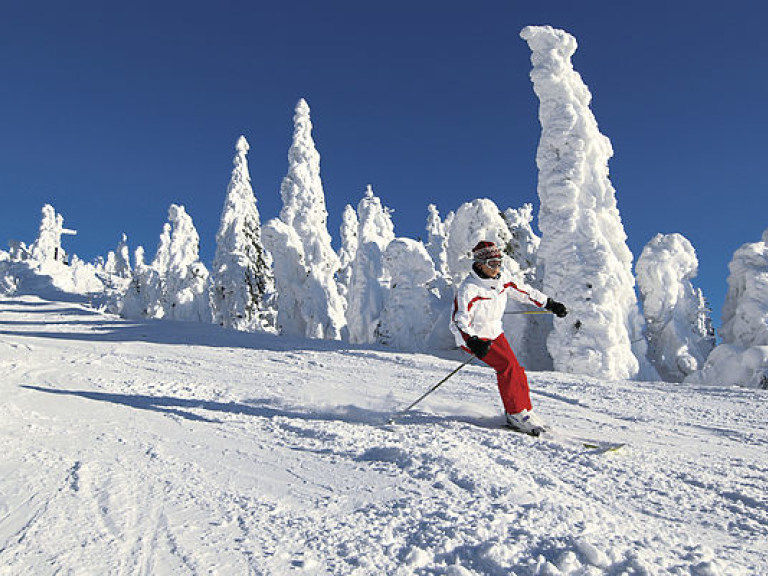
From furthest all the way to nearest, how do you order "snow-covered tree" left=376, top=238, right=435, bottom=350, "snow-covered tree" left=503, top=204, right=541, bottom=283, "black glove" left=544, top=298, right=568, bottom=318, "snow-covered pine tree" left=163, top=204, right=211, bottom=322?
"snow-covered pine tree" left=163, top=204, right=211, bottom=322
"snow-covered tree" left=503, top=204, right=541, bottom=283
"snow-covered tree" left=376, top=238, right=435, bottom=350
"black glove" left=544, top=298, right=568, bottom=318

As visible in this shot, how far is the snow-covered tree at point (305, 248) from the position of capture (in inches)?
974

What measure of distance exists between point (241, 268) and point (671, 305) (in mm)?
21130

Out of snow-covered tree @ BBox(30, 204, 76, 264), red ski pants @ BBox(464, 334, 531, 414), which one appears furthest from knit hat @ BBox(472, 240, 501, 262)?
snow-covered tree @ BBox(30, 204, 76, 264)

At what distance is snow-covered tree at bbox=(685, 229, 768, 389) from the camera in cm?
1014

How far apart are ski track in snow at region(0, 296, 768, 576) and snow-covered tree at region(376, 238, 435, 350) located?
12.1 metres

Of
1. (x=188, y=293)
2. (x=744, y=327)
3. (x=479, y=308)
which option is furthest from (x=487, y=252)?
(x=188, y=293)

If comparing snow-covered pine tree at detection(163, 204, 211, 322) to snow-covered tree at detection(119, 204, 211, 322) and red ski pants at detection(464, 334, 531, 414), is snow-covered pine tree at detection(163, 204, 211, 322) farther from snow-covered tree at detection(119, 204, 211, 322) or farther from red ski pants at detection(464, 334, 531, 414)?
red ski pants at detection(464, 334, 531, 414)

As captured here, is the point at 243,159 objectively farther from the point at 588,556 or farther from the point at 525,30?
the point at 588,556

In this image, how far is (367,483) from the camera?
249 cm

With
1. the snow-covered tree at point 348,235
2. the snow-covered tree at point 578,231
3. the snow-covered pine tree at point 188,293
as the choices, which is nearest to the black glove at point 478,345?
the snow-covered tree at point 578,231

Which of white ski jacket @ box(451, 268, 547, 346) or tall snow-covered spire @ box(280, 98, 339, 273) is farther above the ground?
tall snow-covered spire @ box(280, 98, 339, 273)

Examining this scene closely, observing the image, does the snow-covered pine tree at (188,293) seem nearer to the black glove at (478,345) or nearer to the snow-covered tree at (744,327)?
the snow-covered tree at (744,327)

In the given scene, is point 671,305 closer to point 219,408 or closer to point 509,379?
point 509,379

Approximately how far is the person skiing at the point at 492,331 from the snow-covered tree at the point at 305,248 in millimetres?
20302
